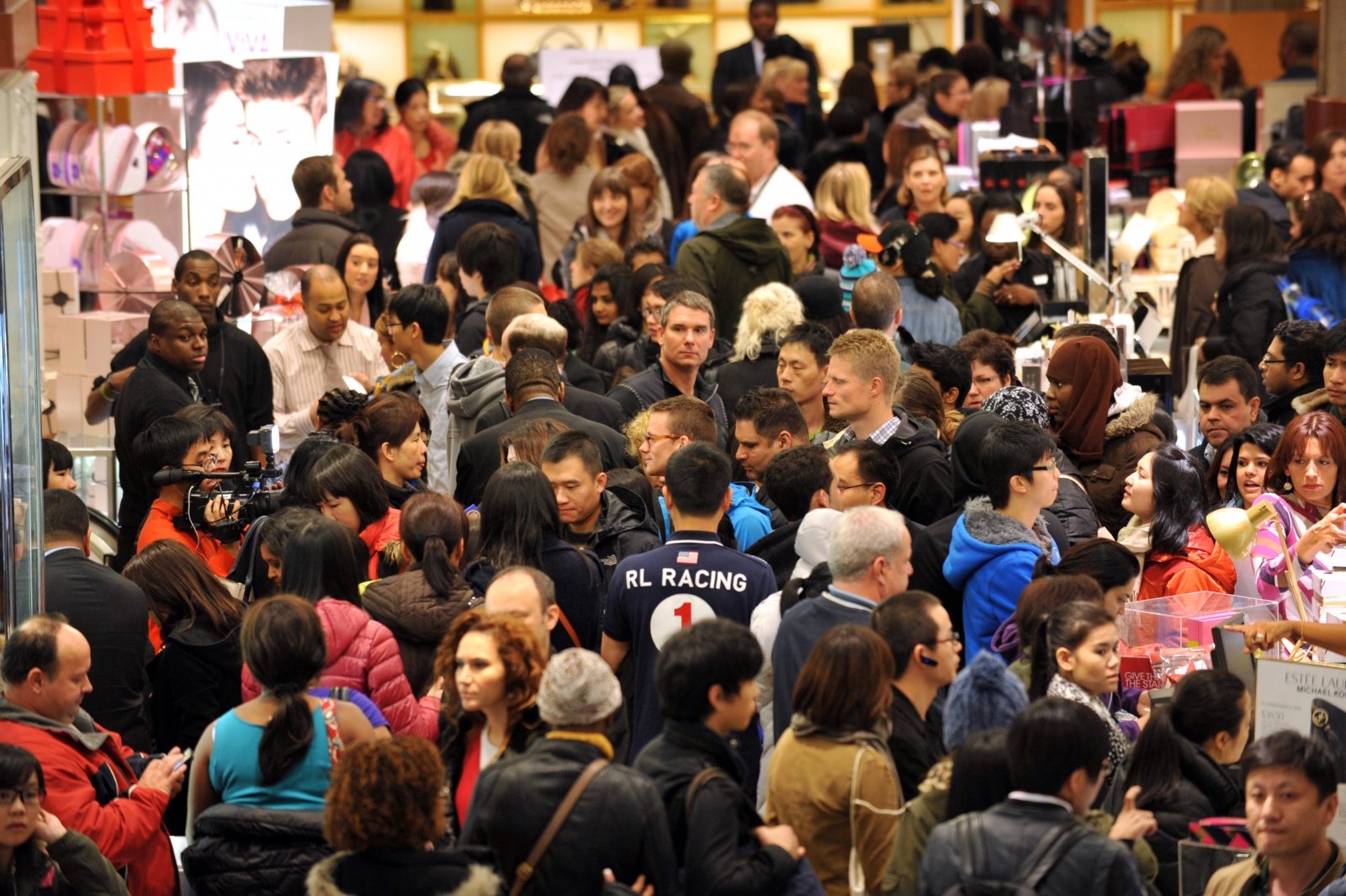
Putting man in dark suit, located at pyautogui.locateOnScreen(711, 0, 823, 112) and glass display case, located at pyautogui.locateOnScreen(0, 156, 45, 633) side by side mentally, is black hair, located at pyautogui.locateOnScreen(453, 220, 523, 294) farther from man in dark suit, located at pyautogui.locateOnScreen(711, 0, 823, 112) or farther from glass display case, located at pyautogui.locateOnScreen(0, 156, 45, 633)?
man in dark suit, located at pyautogui.locateOnScreen(711, 0, 823, 112)

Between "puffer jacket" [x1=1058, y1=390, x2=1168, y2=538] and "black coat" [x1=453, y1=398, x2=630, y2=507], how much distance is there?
153 centimetres

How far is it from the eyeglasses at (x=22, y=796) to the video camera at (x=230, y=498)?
5.34 feet

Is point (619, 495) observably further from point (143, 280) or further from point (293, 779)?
point (143, 280)

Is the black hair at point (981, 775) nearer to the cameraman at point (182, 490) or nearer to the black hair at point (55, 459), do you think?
the cameraman at point (182, 490)

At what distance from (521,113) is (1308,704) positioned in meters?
8.03

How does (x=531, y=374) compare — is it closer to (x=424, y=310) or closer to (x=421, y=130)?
(x=424, y=310)

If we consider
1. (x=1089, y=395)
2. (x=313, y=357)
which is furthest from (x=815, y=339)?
(x=313, y=357)

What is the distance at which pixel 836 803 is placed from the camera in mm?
3275

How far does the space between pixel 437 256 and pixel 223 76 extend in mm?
1330

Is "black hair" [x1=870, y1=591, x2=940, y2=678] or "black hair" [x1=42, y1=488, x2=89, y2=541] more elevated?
"black hair" [x1=42, y1=488, x2=89, y2=541]

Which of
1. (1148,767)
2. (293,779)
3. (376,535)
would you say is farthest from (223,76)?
(1148,767)

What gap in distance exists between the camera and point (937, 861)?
2.98 m

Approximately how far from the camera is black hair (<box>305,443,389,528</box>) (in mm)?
4738

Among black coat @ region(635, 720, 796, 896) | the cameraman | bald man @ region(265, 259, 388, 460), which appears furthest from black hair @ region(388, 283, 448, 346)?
black coat @ region(635, 720, 796, 896)
